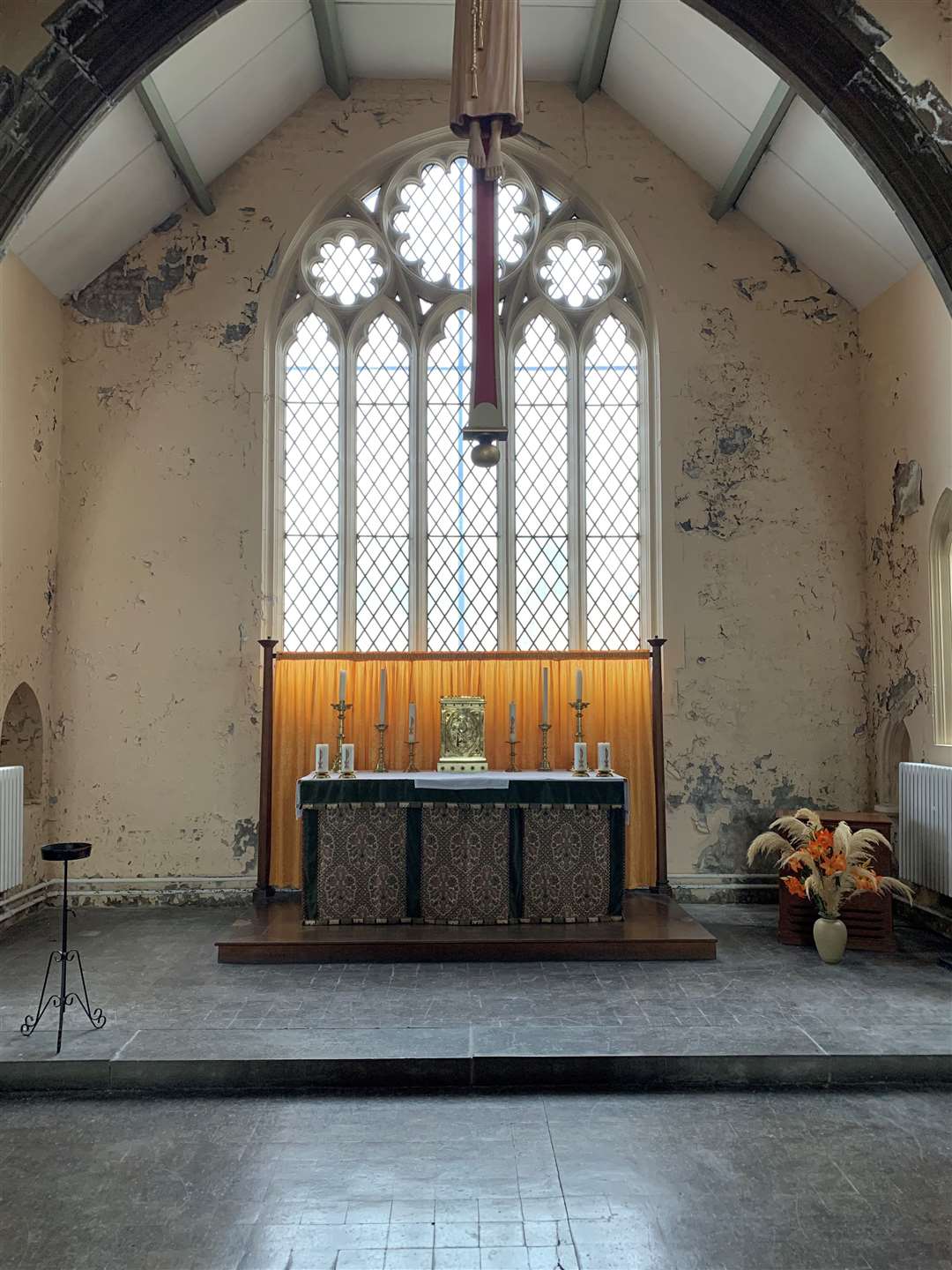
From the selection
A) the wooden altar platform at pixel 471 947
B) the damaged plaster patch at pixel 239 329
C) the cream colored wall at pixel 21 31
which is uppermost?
the damaged plaster patch at pixel 239 329

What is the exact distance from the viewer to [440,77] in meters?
8.67

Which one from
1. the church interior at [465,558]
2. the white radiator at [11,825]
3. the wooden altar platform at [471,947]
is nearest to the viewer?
the wooden altar platform at [471,947]

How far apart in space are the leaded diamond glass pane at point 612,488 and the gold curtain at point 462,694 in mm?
390

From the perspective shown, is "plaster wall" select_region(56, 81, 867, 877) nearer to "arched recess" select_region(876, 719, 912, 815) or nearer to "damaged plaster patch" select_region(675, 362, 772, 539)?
"damaged plaster patch" select_region(675, 362, 772, 539)

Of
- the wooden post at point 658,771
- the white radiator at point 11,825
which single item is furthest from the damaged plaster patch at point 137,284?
the wooden post at point 658,771

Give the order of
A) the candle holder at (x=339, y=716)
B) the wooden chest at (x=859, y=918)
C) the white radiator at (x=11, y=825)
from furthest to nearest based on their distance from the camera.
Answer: the candle holder at (x=339, y=716), the white radiator at (x=11, y=825), the wooden chest at (x=859, y=918)

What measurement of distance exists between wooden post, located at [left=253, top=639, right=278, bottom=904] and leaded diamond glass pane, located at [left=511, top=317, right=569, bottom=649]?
2033 mm

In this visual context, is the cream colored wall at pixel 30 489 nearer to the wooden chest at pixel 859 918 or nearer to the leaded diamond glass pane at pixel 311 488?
the leaded diamond glass pane at pixel 311 488

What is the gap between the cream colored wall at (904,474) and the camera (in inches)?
284

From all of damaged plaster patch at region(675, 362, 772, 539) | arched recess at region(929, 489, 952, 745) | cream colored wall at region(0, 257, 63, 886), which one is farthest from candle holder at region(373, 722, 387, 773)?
arched recess at region(929, 489, 952, 745)

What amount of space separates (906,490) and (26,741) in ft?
22.6

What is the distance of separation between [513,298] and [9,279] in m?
3.94

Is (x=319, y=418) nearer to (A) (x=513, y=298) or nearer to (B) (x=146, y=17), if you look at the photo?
(A) (x=513, y=298)

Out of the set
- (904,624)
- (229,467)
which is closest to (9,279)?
(229,467)
